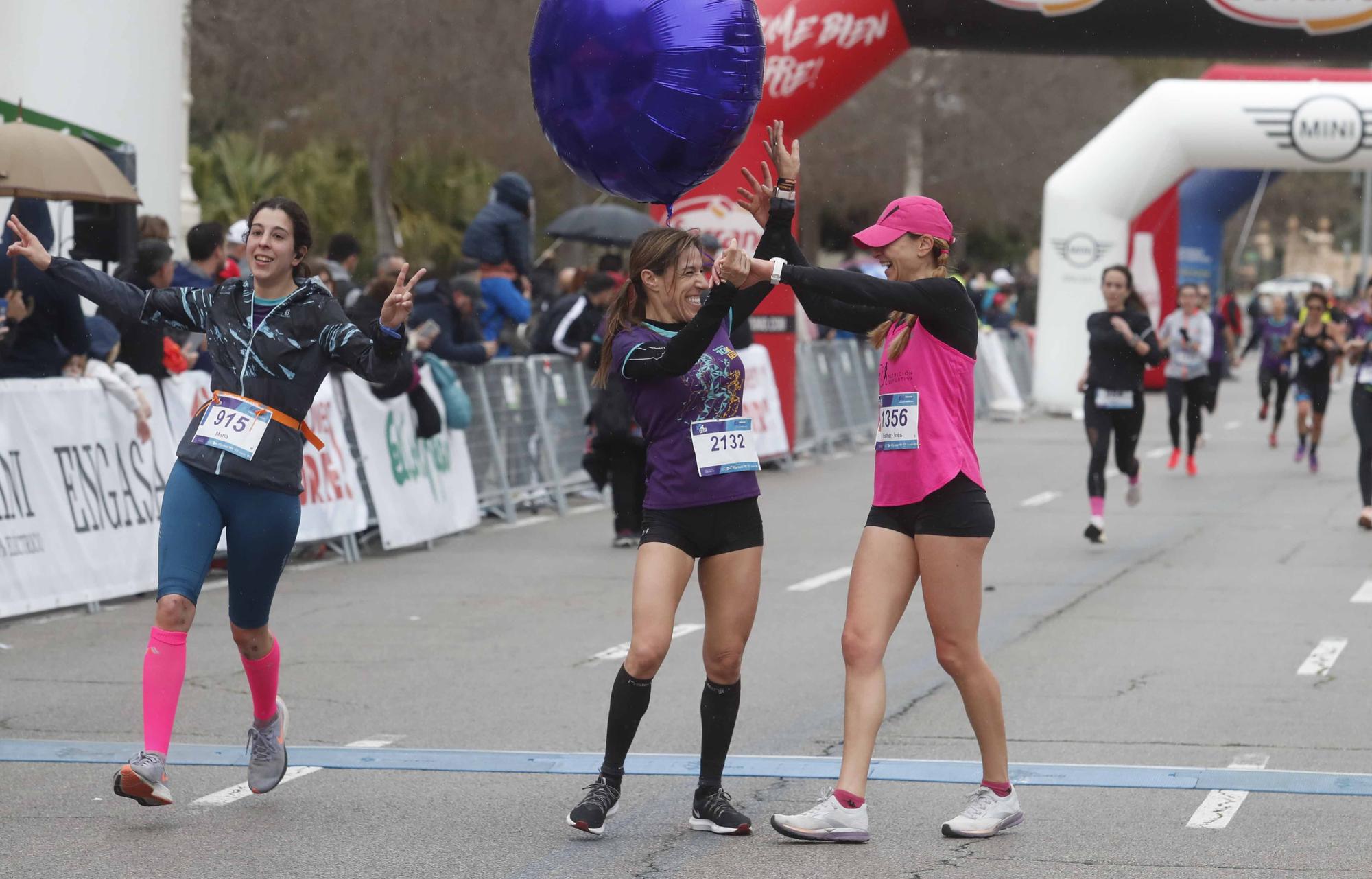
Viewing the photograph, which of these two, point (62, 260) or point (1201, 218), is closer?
point (62, 260)

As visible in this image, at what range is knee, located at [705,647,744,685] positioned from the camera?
5770 millimetres

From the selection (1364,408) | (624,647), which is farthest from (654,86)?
(1364,408)

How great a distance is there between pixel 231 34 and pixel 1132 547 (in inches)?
659

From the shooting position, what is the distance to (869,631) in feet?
18.8

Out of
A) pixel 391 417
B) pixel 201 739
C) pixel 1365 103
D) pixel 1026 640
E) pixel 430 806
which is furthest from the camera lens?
pixel 1365 103

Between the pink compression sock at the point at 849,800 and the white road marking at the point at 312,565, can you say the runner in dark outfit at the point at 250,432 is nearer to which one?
the pink compression sock at the point at 849,800

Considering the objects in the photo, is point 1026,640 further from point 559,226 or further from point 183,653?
point 559,226

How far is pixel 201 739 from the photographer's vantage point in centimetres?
725

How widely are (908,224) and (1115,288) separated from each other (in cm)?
856

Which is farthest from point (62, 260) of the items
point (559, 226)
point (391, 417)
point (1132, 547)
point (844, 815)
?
point (559, 226)

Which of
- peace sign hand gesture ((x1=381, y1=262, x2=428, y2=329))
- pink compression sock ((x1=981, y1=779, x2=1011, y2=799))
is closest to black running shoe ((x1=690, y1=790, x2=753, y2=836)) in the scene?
pink compression sock ((x1=981, y1=779, x2=1011, y2=799))

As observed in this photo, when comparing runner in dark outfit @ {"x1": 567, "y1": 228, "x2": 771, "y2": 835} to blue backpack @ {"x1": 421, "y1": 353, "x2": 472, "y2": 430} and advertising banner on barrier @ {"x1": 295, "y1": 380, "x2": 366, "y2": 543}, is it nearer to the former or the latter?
advertising banner on barrier @ {"x1": 295, "y1": 380, "x2": 366, "y2": 543}

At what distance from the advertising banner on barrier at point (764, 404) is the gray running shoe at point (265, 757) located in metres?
12.9

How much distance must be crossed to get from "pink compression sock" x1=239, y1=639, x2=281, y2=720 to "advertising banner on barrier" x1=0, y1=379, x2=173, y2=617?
3.64 metres
